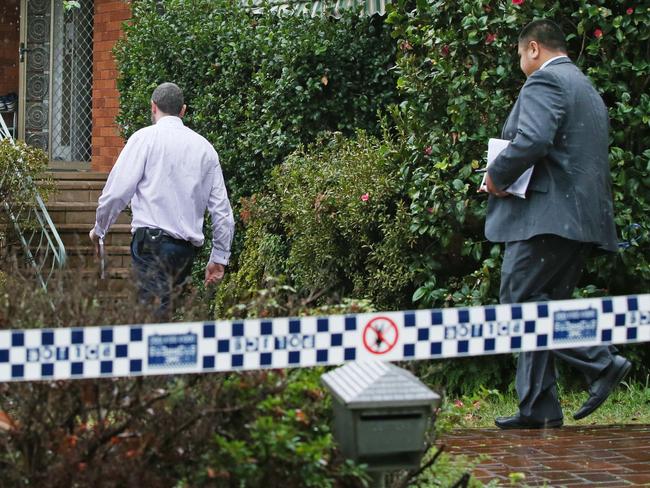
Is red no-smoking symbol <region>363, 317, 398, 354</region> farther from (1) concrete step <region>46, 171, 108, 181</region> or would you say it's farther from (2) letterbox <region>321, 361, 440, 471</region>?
(1) concrete step <region>46, 171, 108, 181</region>

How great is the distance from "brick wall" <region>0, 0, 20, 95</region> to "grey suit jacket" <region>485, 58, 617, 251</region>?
10.8 meters

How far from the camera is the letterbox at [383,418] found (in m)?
3.67

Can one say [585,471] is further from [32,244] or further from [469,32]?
[32,244]

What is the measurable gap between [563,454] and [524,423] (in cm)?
52

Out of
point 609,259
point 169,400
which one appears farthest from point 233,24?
point 169,400

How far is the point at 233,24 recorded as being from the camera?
1049 cm

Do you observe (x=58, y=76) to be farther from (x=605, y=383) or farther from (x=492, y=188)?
(x=605, y=383)

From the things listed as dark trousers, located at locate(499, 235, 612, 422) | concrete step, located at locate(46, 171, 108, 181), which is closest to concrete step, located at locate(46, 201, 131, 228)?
concrete step, located at locate(46, 171, 108, 181)

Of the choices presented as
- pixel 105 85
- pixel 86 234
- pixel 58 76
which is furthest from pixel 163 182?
pixel 58 76

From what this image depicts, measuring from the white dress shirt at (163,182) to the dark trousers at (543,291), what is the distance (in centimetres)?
201

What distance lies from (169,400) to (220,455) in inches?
10.6

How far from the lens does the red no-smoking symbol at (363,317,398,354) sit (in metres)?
4.02

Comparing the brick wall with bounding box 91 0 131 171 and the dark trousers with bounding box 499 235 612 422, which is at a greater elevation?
the brick wall with bounding box 91 0 131 171

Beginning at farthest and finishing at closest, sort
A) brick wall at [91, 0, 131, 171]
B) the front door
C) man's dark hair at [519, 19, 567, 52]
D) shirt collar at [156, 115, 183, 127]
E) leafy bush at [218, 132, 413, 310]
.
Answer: the front door, brick wall at [91, 0, 131, 171], leafy bush at [218, 132, 413, 310], shirt collar at [156, 115, 183, 127], man's dark hair at [519, 19, 567, 52]
